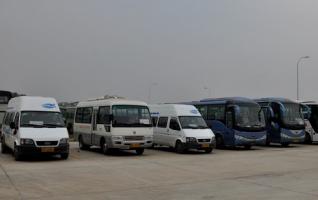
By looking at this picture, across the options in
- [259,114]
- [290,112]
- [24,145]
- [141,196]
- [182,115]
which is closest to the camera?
[141,196]

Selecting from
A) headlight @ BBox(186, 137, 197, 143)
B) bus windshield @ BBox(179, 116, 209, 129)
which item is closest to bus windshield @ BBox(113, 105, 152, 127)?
headlight @ BBox(186, 137, 197, 143)

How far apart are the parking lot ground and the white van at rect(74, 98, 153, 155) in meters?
1.18

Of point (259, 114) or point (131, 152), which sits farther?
point (259, 114)

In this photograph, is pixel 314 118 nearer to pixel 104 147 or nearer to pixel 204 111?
pixel 204 111

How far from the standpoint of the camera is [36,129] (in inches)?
734

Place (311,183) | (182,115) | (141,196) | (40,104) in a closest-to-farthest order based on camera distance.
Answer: (141,196), (311,183), (40,104), (182,115)

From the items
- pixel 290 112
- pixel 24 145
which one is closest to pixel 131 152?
pixel 24 145

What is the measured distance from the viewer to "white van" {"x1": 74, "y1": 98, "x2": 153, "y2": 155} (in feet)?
68.9

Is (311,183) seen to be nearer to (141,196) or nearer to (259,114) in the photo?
(141,196)

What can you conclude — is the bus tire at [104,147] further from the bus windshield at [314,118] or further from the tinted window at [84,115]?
the bus windshield at [314,118]

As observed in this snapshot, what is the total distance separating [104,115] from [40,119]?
356 centimetres

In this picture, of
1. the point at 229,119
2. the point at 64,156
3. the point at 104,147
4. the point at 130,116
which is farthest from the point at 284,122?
the point at 64,156

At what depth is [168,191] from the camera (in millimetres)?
11555

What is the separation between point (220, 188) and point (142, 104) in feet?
35.0
